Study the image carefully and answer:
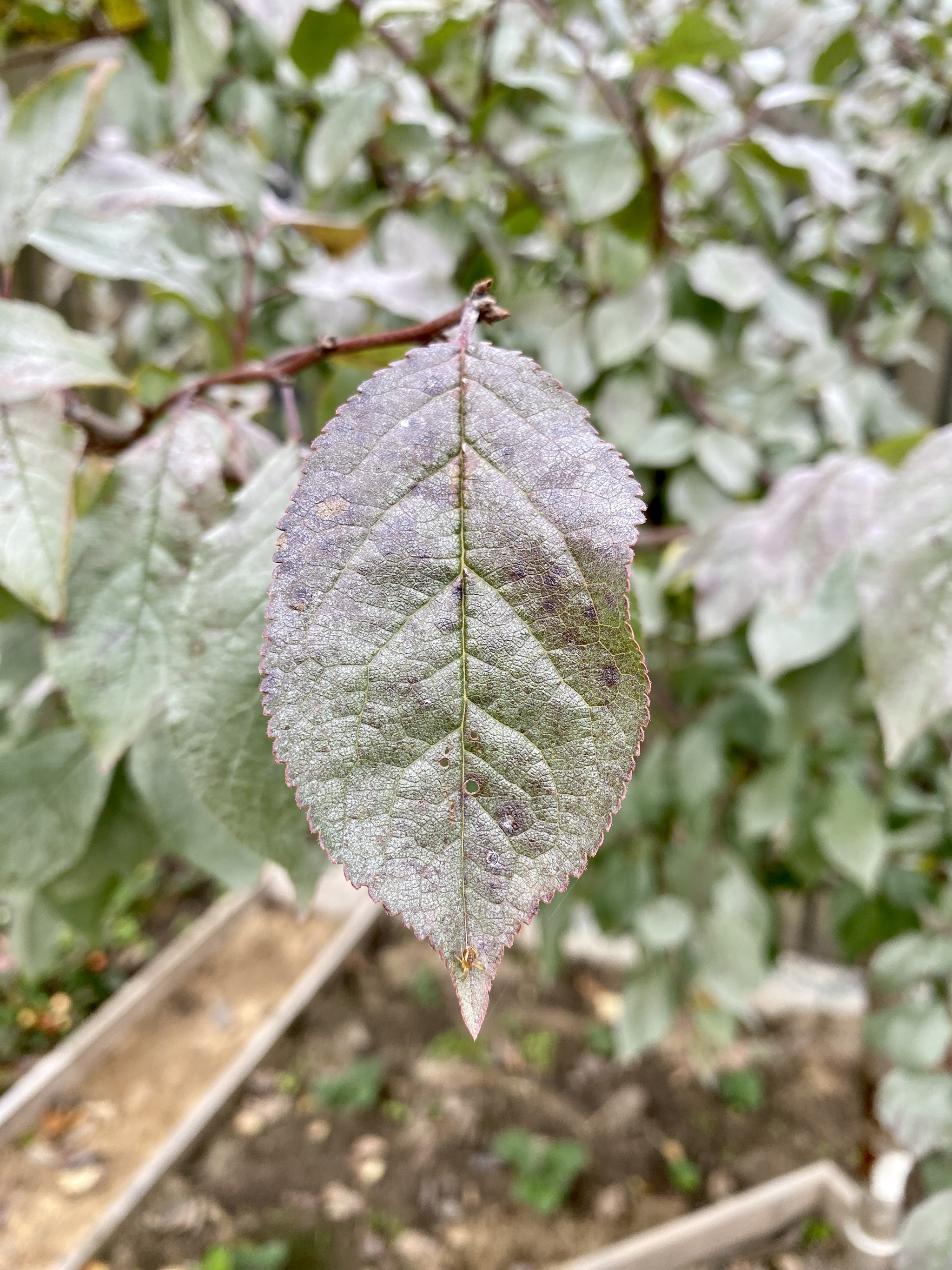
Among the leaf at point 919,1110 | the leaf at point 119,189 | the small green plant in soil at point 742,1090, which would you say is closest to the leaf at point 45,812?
the leaf at point 119,189

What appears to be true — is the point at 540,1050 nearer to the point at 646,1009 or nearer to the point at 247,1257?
the point at 247,1257

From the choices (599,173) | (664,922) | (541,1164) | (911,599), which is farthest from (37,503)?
(541,1164)

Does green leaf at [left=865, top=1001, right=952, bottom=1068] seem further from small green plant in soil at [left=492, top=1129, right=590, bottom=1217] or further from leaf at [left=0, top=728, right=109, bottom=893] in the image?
small green plant in soil at [left=492, top=1129, right=590, bottom=1217]

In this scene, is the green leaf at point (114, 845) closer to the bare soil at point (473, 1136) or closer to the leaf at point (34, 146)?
the leaf at point (34, 146)

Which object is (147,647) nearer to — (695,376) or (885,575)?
(885,575)

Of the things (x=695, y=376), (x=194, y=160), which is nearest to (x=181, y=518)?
(x=194, y=160)

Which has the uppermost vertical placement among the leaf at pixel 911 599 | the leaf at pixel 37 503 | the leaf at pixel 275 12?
the leaf at pixel 275 12
